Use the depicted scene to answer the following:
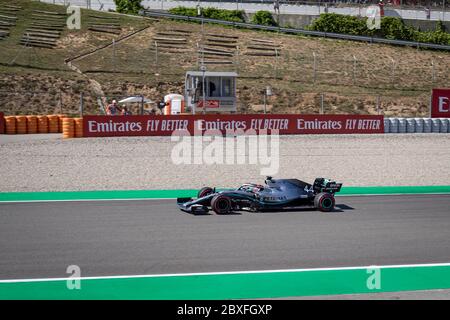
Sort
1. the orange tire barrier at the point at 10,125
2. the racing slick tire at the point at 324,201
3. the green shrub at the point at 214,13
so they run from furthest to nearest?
the green shrub at the point at 214,13
the orange tire barrier at the point at 10,125
the racing slick tire at the point at 324,201

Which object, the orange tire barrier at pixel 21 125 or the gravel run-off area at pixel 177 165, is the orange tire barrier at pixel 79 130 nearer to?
the gravel run-off area at pixel 177 165

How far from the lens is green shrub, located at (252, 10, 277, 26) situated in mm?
60031

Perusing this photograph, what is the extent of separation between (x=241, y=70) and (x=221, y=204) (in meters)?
35.0

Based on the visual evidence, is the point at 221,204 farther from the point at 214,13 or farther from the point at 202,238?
the point at 214,13

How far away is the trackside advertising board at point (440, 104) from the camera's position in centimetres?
3272

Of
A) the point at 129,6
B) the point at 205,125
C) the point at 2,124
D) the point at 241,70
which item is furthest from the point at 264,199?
the point at 129,6

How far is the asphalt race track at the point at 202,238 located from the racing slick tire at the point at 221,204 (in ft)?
0.85

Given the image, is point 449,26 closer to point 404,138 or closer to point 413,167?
point 404,138

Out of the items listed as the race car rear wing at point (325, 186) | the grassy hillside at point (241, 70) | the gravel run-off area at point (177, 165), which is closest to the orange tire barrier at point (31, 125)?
the gravel run-off area at point (177, 165)

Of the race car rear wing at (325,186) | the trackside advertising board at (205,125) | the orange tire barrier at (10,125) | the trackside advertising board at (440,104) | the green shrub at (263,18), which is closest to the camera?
the race car rear wing at (325,186)

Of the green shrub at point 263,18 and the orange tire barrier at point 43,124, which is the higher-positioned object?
the green shrub at point 263,18

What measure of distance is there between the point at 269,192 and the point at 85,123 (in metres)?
14.4

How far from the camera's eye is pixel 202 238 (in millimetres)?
10680
